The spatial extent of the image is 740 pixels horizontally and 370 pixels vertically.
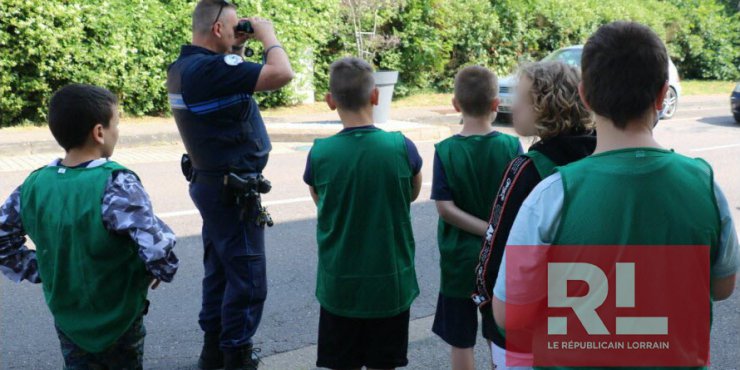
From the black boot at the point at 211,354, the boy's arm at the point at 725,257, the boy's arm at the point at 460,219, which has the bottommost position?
the black boot at the point at 211,354

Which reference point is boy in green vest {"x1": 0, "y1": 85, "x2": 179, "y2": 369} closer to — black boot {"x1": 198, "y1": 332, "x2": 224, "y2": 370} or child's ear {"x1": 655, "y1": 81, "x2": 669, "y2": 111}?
black boot {"x1": 198, "y1": 332, "x2": 224, "y2": 370}

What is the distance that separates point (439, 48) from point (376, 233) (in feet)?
52.0

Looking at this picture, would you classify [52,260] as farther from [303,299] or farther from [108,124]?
[303,299]

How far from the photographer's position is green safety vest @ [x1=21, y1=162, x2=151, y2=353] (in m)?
2.69

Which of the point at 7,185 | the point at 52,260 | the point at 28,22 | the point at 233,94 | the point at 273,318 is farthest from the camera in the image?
the point at 28,22

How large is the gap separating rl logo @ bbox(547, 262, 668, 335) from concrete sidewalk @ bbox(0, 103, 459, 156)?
10653 mm

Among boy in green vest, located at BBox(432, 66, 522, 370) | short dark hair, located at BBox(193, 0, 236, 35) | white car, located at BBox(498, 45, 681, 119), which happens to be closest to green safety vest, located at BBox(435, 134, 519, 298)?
boy in green vest, located at BBox(432, 66, 522, 370)

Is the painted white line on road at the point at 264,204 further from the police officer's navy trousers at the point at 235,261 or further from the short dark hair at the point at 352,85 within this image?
the short dark hair at the point at 352,85

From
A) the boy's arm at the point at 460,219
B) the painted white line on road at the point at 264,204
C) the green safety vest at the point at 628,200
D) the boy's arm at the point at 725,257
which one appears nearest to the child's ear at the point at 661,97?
the green safety vest at the point at 628,200

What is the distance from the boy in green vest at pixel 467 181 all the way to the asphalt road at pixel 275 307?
0.97 m

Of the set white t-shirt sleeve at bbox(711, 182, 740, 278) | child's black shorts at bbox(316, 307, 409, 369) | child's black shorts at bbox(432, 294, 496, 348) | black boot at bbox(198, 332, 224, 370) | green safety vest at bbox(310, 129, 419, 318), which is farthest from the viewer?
black boot at bbox(198, 332, 224, 370)

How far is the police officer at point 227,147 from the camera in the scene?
347 cm

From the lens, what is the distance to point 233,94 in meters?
3.44

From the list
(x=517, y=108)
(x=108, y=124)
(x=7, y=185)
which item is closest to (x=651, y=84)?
(x=517, y=108)
